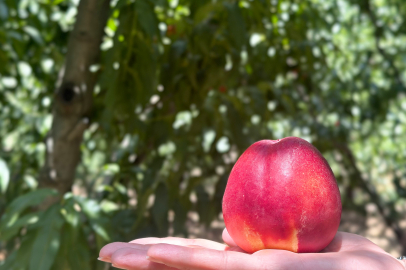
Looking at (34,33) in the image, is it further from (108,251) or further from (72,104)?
(108,251)

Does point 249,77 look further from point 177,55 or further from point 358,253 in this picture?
point 358,253

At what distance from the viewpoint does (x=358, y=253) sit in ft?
2.17

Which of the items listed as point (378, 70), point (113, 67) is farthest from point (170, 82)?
point (378, 70)

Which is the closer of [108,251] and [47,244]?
[108,251]

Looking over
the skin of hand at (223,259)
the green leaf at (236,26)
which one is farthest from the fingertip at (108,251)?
the green leaf at (236,26)

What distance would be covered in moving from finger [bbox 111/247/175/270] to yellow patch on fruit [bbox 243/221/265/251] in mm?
178

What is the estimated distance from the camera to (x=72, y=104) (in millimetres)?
1303

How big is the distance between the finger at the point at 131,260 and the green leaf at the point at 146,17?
1.86ft

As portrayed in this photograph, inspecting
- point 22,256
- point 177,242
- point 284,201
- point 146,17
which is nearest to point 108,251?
point 177,242

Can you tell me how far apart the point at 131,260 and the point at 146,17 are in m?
0.63

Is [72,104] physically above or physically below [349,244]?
above

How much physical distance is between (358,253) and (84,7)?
99 cm

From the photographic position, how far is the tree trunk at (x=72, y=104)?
1.28 metres

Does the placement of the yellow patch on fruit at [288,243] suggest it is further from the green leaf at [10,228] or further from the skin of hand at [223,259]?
the green leaf at [10,228]
